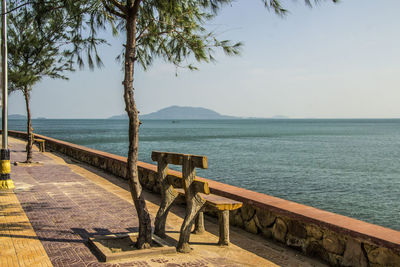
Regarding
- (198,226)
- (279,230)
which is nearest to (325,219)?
(279,230)

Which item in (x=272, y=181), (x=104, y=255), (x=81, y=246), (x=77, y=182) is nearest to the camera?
(x=104, y=255)

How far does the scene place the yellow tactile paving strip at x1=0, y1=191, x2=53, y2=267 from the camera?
4.54 meters

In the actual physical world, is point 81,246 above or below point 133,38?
below

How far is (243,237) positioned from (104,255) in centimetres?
209

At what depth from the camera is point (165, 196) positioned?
554 cm

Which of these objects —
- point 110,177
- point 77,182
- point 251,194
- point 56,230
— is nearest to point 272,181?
point 110,177

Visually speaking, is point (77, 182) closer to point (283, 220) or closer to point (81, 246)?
point (81, 246)

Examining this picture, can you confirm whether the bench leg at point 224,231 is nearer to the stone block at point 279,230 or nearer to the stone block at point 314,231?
the stone block at point 279,230

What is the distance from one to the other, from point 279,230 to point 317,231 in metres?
0.69

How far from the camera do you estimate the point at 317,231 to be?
4.91 metres

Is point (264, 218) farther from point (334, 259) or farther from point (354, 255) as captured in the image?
point (354, 255)

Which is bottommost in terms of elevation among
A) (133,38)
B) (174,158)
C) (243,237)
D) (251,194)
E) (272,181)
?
(272,181)

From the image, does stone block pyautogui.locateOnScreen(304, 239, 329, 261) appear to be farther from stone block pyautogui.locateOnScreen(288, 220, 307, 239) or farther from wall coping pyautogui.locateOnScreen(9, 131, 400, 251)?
wall coping pyautogui.locateOnScreen(9, 131, 400, 251)

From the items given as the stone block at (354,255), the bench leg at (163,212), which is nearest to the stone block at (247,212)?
the bench leg at (163,212)
